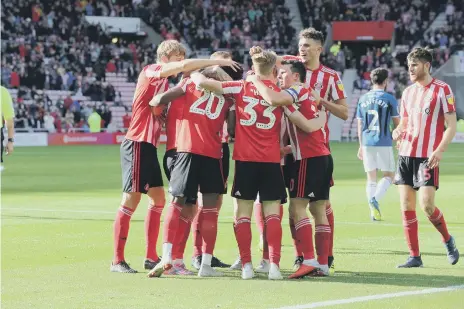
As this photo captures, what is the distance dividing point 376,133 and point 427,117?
5.18m

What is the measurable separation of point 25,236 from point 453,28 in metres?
47.0

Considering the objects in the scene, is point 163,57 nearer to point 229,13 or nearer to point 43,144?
point 43,144

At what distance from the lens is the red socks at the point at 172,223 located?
366 inches

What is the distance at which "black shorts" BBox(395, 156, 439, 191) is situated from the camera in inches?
396

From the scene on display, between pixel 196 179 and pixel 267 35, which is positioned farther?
pixel 267 35

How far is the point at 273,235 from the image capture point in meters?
9.24

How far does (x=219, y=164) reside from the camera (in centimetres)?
952

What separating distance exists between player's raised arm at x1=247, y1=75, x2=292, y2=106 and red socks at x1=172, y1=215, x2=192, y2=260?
1.47m

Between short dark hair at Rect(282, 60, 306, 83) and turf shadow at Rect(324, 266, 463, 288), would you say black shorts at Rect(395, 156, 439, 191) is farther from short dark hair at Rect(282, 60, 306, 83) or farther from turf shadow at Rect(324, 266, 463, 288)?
short dark hair at Rect(282, 60, 306, 83)

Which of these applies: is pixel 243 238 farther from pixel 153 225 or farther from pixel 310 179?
pixel 153 225

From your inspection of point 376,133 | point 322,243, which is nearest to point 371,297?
point 322,243

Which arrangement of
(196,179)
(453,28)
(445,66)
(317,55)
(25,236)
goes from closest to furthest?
1. (196,179)
2. (317,55)
3. (25,236)
4. (445,66)
5. (453,28)

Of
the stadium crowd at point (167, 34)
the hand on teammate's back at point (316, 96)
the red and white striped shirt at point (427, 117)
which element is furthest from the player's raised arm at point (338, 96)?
the stadium crowd at point (167, 34)

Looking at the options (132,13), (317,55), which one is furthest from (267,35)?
(317,55)
